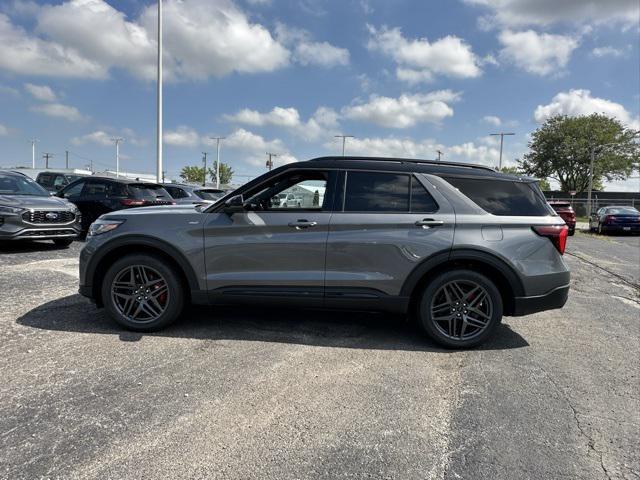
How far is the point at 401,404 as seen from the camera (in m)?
3.16

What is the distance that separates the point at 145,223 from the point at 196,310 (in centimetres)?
132

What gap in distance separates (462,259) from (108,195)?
9156 mm

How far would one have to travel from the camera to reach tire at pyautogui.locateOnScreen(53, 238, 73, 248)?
29.8 feet

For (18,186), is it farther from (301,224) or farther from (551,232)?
(551,232)

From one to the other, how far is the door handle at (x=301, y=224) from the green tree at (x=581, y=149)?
5350cm

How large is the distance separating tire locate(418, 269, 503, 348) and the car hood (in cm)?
773

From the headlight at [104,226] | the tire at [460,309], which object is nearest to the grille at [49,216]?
the headlight at [104,226]

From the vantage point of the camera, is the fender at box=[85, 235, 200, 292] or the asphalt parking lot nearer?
the asphalt parking lot

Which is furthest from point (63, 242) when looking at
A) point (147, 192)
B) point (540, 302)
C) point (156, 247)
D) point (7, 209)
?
point (540, 302)

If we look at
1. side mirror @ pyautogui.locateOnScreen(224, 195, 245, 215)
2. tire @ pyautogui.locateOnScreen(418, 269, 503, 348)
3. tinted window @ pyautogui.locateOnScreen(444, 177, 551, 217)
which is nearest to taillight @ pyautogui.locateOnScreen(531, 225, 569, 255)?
tinted window @ pyautogui.locateOnScreen(444, 177, 551, 217)

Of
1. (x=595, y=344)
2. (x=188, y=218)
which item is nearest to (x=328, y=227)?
(x=188, y=218)

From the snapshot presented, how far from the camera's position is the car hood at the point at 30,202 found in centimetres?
830

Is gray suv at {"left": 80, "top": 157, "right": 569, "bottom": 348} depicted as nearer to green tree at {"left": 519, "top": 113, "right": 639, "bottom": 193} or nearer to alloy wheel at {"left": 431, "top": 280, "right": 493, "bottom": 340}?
alloy wheel at {"left": 431, "top": 280, "right": 493, "bottom": 340}

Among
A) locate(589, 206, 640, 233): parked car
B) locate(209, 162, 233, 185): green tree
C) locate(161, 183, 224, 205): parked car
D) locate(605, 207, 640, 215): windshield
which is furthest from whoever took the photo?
locate(209, 162, 233, 185): green tree
